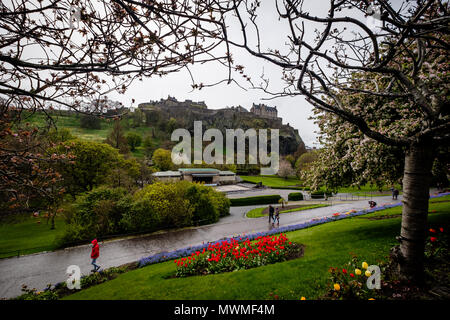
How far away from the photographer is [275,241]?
8.04 m

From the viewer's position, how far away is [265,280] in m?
5.55

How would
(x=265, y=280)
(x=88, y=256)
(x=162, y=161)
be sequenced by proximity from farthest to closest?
(x=162, y=161), (x=88, y=256), (x=265, y=280)

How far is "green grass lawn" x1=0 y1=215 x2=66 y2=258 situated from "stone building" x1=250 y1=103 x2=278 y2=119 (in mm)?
135229

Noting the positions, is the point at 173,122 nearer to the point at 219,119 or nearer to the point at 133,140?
the point at 133,140

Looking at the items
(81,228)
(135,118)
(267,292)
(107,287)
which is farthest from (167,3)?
(135,118)

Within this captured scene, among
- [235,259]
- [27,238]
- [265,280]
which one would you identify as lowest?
[27,238]

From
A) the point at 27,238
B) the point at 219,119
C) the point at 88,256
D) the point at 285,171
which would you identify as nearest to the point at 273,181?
the point at 285,171

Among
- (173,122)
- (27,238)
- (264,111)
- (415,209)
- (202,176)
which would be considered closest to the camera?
(415,209)

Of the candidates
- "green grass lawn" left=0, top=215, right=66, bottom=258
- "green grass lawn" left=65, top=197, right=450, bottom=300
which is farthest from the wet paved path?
"green grass lawn" left=65, top=197, right=450, bottom=300

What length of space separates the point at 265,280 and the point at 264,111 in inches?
5764

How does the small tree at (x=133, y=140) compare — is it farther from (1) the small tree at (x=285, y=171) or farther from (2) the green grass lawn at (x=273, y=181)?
(1) the small tree at (x=285, y=171)

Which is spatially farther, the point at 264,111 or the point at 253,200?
the point at 264,111
